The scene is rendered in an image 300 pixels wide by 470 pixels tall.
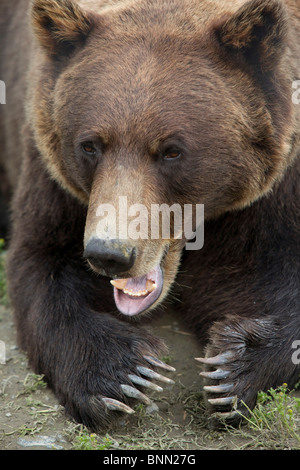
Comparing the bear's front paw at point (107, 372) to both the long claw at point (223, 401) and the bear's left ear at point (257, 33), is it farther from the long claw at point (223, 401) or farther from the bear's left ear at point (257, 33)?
the bear's left ear at point (257, 33)

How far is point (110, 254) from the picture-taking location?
4.74 m

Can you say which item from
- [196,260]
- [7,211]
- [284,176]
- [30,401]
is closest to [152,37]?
[284,176]

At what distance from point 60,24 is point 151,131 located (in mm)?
1245

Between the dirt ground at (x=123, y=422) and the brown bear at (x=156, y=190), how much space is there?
0.16 meters

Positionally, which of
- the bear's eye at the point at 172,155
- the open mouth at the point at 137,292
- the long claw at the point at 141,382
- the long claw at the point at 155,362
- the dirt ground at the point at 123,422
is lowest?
the dirt ground at the point at 123,422

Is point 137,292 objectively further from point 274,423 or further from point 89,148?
point 274,423

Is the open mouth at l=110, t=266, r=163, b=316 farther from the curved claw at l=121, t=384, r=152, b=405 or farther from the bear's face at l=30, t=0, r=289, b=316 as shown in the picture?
the curved claw at l=121, t=384, r=152, b=405

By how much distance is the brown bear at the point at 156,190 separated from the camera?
518 centimetres

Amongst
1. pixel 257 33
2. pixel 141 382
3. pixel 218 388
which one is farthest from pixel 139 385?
pixel 257 33

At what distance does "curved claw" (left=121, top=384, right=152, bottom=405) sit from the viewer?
213 inches

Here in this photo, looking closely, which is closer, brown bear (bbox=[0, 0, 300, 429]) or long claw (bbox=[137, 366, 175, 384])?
brown bear (bbox=[0, 0, 300, 429])

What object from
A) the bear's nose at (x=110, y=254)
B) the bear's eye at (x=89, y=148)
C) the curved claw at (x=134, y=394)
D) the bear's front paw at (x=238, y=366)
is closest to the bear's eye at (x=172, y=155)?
the bear's eye at (x=89, y=148)

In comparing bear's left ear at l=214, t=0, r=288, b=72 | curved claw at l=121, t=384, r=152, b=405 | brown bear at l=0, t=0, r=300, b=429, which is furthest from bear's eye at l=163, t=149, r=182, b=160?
curved claw at l=121, t=384, r=152, b=405

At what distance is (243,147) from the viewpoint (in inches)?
215
